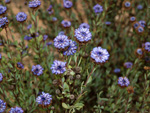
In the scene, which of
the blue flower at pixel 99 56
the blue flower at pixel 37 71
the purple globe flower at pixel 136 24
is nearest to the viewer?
the blue flower at pixel 99 56

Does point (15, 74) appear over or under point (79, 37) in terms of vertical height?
under

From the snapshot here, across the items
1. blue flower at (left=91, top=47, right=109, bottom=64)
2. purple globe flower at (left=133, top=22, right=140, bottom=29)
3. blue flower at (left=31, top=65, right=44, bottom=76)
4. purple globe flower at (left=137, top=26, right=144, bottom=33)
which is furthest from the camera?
purple globe flower at (left=133, top=22, right=140, bottom=29)

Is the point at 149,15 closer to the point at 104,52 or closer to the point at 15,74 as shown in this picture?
the point at 104,52

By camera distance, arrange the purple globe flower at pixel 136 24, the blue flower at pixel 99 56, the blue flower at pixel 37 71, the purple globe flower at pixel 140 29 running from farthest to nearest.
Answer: the purple globe flower at pixel 136 24, the purple globe flower at pixel 140 29, the blue flower at pixel 37 71, the blue flower at pixel 99 56

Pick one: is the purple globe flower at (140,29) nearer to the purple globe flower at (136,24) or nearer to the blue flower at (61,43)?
the purple globe flower at (136,24)

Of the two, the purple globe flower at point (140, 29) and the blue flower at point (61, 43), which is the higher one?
the blue flower at point (61, 43)

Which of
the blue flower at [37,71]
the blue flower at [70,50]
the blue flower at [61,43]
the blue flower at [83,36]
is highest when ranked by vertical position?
the blue flower at [83,36]

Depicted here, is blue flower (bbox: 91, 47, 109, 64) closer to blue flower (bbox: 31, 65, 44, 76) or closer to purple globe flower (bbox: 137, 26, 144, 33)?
blue flower (bbox: 31, 65, 44, 76)

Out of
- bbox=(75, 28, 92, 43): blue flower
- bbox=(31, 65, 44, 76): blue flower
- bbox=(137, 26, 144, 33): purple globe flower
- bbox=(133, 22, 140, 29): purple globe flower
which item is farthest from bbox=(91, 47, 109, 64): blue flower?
bbox=(133, 22, 140, 29): purple globe flower

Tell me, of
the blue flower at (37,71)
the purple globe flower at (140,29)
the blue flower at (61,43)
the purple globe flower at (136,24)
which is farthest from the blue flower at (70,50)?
the purple globe flower at (136,24)

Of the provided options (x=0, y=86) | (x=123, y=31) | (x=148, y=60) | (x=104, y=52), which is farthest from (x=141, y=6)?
(x=0, y=86)

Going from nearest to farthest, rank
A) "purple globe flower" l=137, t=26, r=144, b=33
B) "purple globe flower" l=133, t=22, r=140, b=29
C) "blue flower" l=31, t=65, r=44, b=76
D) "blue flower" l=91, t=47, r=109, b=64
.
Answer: "blue flower" l=91, t=47, r=109, b=64 < "blue flower" l=31, t=65, r=44, b=76 < "purple globe flower" l=137, t=26, r=144, b=33 < "purple globe flower" l=133, t=22, r=140, b=29
